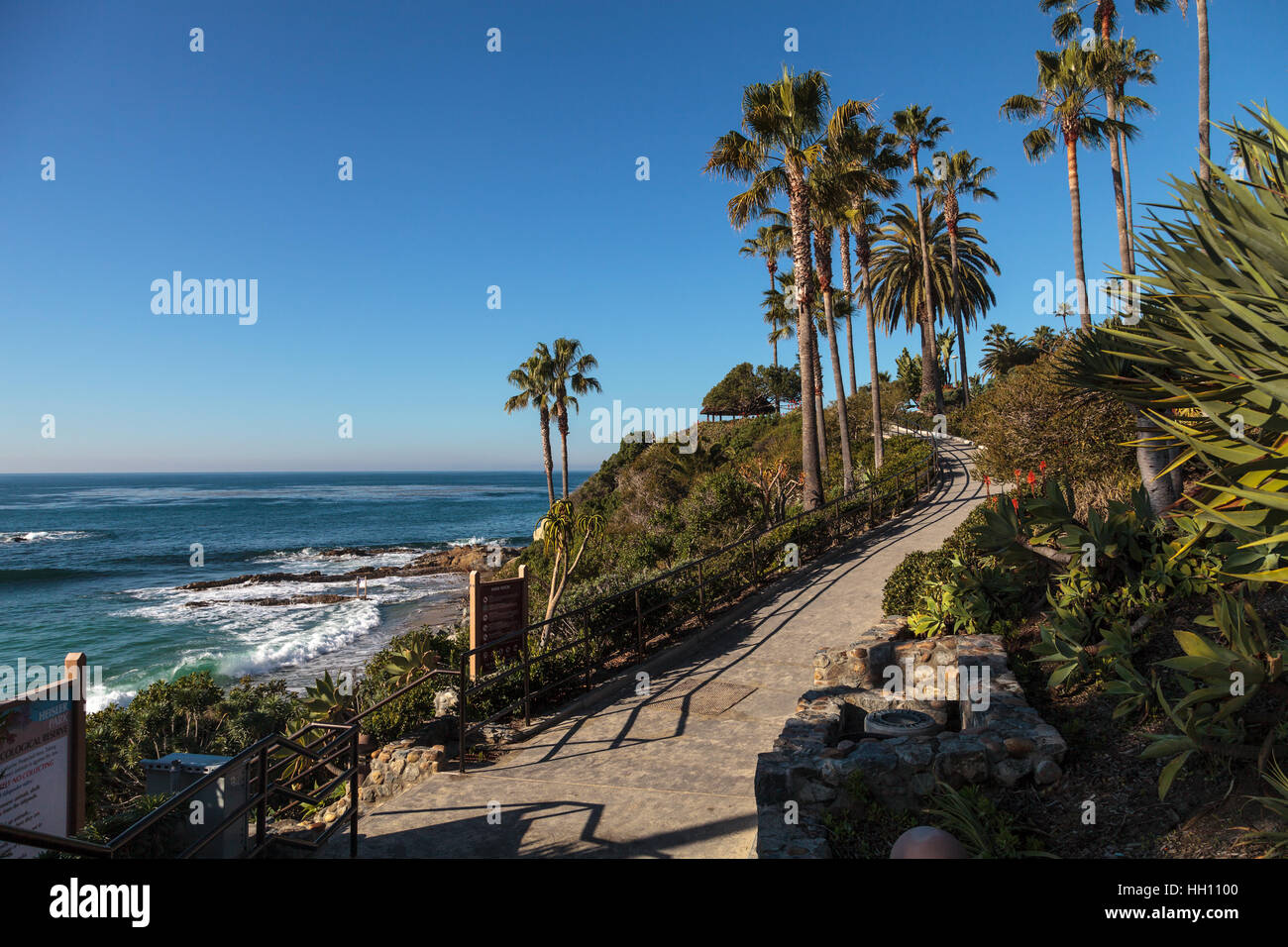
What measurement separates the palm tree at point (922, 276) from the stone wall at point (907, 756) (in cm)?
3809

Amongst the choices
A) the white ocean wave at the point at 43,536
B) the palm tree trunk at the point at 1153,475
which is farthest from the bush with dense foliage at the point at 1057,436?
the white ocean wave at the point at 43,536

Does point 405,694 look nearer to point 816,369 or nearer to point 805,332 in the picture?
point 805,332

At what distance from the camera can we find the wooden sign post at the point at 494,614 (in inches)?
366

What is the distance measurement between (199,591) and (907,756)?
45936mm

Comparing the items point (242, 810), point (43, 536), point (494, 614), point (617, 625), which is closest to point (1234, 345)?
point (242, 810)

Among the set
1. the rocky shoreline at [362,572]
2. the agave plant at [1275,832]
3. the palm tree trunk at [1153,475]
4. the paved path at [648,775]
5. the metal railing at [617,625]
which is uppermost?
the palm tree trunk at [1153,475]

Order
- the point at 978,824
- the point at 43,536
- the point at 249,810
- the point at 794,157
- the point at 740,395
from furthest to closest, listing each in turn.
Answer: the point at 43,536 < the point at 740,395 < the point at 794,157 < the point at 249,810 < the point at 978,824

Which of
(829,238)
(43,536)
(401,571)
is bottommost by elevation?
(401,571)

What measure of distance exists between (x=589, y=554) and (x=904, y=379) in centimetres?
3690

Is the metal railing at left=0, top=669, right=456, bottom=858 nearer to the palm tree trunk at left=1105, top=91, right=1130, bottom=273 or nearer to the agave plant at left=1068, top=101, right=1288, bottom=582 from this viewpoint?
the agave plant at left=1068, top=101, right=1288, bottom=582

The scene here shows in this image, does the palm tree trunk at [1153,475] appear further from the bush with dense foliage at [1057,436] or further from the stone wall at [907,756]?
the stone wall at [907,756]

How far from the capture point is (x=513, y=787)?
609 cm

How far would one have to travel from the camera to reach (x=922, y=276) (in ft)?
136
